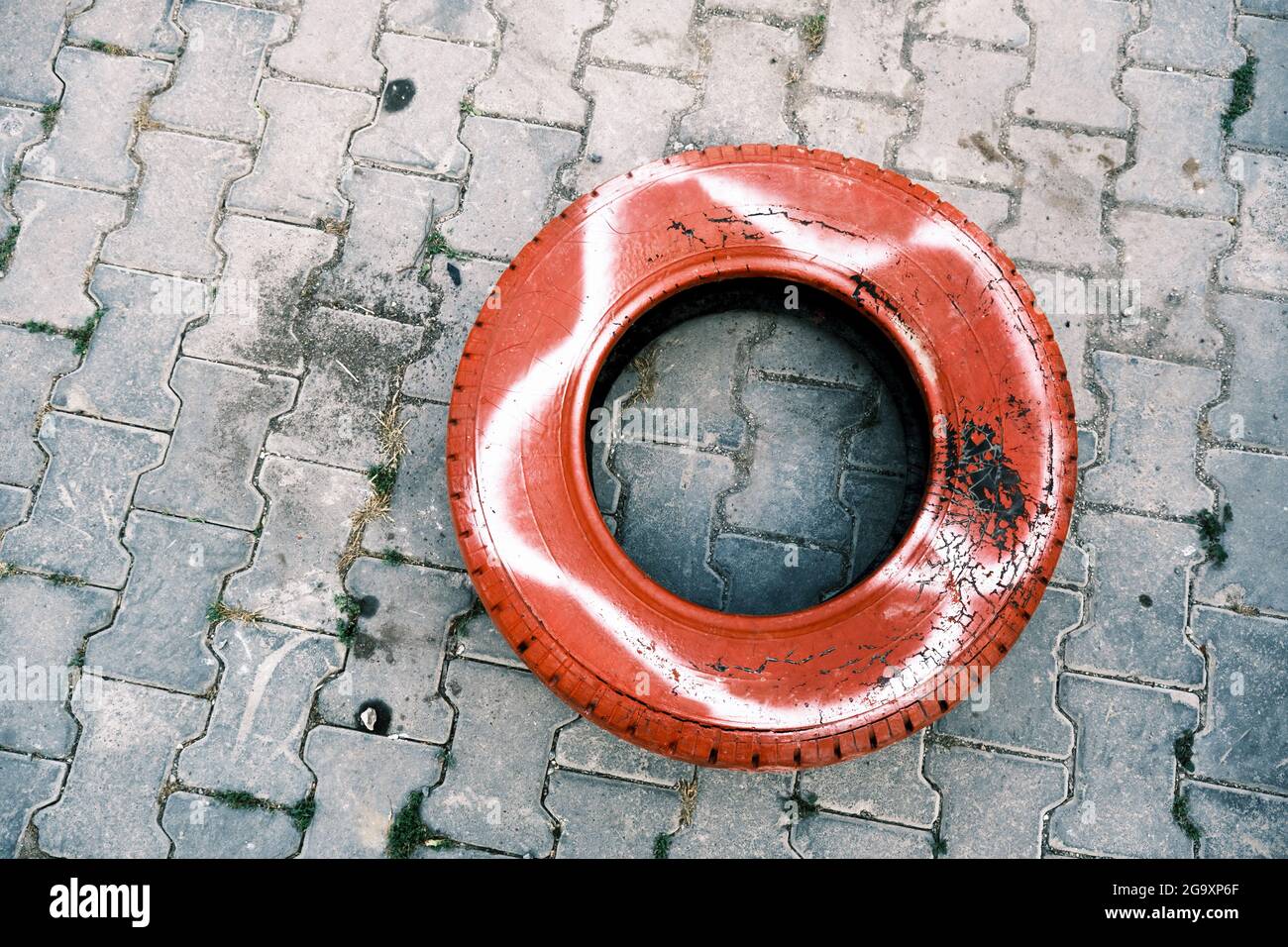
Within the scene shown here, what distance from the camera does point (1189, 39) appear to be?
9.68 ft

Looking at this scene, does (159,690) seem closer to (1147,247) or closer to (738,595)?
(738,595)

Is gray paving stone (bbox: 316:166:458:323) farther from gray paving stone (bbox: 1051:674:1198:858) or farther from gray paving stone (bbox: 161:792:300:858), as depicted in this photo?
gray paving stone (bbox: 1051:674:1198:858)

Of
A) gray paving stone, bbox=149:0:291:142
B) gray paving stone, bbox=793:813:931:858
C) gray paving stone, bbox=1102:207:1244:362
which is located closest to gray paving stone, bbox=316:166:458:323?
gray paving stone, bbox=149:0:291:142

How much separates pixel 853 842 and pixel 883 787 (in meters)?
0.17

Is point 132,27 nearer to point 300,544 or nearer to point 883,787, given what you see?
point 300,544

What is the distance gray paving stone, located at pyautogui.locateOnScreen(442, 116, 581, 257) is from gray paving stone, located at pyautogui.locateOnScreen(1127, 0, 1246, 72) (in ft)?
5.86

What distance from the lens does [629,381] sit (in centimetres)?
274

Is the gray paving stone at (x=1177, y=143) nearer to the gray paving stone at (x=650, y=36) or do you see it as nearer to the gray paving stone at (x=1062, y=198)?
the gray paving stone at (x=1062, y=198)

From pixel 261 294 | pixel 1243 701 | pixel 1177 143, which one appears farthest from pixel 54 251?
pixel 1243 701

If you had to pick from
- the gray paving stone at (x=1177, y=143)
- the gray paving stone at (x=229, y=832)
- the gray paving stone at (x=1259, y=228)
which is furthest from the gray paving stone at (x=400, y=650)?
the gray paving stone at (x=1259, y=228)

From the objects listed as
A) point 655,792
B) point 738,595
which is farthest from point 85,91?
point 655,792

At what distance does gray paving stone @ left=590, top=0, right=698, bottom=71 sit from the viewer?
293 cm

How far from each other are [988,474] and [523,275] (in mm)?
1210

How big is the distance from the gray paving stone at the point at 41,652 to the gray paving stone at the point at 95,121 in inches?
48.5
